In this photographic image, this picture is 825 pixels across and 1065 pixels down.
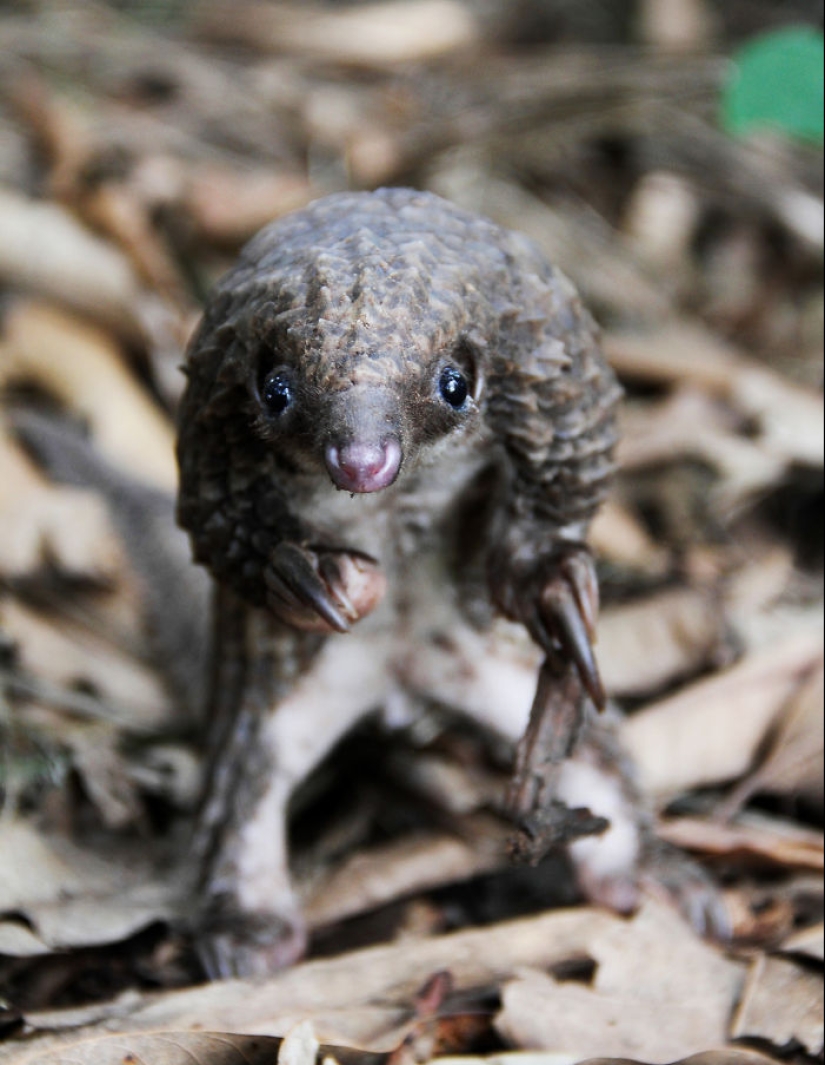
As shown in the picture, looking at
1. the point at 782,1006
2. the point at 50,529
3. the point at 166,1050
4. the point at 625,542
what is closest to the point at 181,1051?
the point at 166,1050

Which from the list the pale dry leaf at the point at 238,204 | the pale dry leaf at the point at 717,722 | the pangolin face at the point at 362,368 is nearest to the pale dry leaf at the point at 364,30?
the pale dry leaf at the point at 238,204

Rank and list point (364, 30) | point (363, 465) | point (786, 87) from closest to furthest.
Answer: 1. point (363, 465)
2. point (786, 87)
3. point (364, 30)

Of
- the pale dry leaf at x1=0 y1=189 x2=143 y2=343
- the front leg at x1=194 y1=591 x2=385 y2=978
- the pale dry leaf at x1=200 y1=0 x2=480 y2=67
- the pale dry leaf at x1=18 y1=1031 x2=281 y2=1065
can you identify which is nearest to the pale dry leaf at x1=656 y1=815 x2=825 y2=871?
the front leg at x1=194 y1=591 x2=385 y2=978

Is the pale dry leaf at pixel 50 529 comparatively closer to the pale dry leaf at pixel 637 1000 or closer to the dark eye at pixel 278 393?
the dark eye at pixel 278 393

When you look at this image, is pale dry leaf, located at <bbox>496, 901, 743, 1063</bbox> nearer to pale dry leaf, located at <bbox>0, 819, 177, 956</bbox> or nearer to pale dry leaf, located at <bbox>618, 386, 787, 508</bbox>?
pale dry leaf, located at <bbox>0, 819, 177, 956</bbox>

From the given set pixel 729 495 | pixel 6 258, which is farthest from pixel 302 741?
pixel 6 258

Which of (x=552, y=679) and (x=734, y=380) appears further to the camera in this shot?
(x=734, y=380)

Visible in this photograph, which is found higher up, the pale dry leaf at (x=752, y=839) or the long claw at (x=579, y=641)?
the long claw at (x=579, y=641)

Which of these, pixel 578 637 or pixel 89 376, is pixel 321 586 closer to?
pixel 578 637

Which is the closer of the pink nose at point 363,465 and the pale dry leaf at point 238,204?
the pink nose at point 363,465
